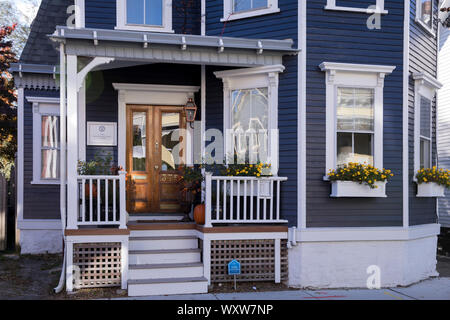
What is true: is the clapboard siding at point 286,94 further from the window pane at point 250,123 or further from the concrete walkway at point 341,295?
the concrete walkway at point 341,295

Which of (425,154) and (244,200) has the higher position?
(425,154)

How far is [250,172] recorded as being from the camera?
6719 millimetres

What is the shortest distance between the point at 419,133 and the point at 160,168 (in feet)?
14.8

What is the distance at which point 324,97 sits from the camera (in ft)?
22.4

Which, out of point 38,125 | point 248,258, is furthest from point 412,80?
point 38,125

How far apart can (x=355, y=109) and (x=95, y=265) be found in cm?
448

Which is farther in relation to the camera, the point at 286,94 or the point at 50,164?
the point at 50,164

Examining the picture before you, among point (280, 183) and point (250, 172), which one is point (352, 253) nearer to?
point (280, 183)

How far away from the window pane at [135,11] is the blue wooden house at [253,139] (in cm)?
2

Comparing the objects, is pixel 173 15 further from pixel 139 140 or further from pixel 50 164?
pixel 50 164

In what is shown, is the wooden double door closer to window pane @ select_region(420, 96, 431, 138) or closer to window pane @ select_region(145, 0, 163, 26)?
window pane @ select_region(145, 0, 163, 26)

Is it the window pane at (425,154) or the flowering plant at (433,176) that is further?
the window pane at (425,154)

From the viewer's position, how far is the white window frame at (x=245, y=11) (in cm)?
704

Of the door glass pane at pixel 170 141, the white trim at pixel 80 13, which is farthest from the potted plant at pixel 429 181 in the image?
the white trim at pixel 80 13
